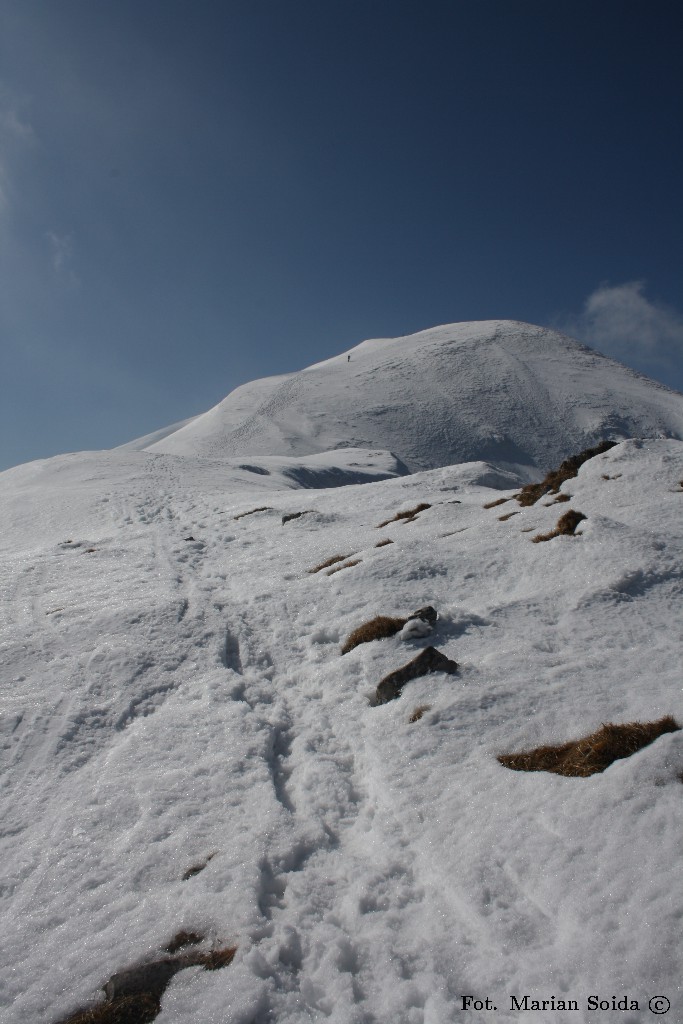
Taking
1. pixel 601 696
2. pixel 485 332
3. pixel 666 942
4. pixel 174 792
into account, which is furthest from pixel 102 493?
pixel 485 332

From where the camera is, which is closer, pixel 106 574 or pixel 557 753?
pixel 557 753

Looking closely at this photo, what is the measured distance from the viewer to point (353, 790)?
23.9 feet

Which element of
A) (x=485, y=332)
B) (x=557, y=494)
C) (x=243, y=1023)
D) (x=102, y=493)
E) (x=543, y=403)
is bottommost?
(x=243, y=1023)

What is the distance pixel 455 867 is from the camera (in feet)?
18.5

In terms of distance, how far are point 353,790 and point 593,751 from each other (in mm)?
3149

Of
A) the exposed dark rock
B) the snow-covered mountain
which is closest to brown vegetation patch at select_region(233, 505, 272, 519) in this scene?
the snow-covered mountain

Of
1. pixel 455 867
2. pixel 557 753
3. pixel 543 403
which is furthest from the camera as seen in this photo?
pixel 543 403

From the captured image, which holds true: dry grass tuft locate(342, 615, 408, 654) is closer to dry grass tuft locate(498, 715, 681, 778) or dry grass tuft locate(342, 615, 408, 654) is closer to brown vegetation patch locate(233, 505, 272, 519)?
dry grass tuft locate(498, 715, 681, 778)

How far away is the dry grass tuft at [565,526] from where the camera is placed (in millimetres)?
15227

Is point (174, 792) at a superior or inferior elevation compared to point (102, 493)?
inferior

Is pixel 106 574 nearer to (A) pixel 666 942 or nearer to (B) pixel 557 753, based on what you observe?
(B) pixel 557 753

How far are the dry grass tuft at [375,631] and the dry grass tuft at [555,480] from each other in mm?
11279

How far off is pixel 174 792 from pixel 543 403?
12491 centimetres

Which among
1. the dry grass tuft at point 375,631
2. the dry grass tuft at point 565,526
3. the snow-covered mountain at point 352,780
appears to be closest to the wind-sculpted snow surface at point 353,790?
the snow-covered mountain at point 352,780
